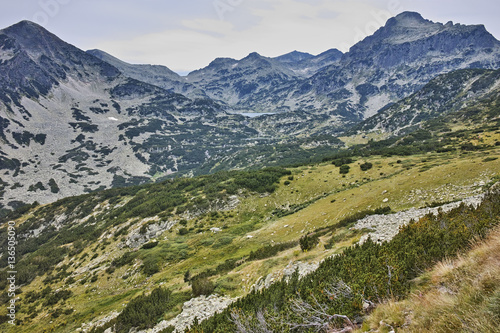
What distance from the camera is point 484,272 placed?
16.5 ft

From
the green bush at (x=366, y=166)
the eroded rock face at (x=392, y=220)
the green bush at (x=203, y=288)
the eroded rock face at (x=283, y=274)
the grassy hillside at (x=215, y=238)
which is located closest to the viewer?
the eroded rock face at (x=283, y=274)

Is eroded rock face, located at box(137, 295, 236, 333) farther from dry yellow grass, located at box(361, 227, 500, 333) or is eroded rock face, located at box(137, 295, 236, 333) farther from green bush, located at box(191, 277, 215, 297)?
dry yellow grass, located at box(361, 227, 500, 333)

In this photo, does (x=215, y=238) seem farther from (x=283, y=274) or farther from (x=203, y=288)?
(x=283, y=274)

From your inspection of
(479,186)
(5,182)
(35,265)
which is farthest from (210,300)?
(5,182)

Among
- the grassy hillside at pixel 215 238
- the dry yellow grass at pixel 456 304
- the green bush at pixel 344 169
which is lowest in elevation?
the grassy hillside at pixel 215 238

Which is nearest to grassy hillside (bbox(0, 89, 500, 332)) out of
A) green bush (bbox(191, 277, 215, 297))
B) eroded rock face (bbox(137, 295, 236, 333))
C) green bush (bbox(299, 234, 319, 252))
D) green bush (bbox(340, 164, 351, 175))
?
green bush (bbox(191, 277, 215, 297))

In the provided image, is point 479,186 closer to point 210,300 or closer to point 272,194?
point 210,300

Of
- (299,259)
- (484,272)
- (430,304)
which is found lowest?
(299,259)

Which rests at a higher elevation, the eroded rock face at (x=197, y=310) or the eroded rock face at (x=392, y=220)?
the eroded rock face at (x=392, y=220)

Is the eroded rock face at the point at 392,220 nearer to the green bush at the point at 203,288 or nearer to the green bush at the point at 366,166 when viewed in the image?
the green bush at the point at 203,288

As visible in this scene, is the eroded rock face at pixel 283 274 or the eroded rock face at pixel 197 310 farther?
the eroded rock face at pixel 283 274

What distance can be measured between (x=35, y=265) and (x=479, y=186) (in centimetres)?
6797

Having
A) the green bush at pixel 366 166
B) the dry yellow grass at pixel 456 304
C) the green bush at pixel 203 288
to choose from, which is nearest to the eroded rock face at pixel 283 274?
the green bush at pixel 203 288

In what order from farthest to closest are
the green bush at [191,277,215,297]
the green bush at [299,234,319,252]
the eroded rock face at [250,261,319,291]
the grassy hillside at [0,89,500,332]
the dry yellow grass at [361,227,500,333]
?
the grassy hillside at [0,89,500,332]
the green bush at [299,234,319,252]
the green bush at [191,277,215,297]
the eroded rock face at [250,261,319,291]
the dry yellow grass at [361,227,500,333]
